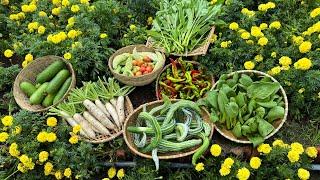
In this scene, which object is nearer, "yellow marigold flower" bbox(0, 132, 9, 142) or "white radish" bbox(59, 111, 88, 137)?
"yellow marigold flower" bbox(0, 132, 9, 142)

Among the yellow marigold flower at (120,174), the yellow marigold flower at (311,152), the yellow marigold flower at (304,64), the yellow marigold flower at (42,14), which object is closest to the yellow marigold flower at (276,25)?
the yellow marigold flower at (304,64)

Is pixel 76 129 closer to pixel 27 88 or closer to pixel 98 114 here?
pixel 98 114

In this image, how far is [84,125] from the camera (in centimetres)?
358

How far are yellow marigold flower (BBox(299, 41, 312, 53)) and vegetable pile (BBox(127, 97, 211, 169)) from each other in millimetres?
1085

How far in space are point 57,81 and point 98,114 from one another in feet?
1.96

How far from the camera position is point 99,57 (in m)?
4.04

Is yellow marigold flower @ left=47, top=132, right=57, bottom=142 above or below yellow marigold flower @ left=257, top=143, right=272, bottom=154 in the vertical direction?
below

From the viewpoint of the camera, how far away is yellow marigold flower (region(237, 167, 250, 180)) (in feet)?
9.62

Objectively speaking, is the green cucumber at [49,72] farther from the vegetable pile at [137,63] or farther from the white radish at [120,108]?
the white radish at [120,108]

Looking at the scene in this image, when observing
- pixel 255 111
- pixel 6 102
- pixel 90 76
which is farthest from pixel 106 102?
pixel 255 111

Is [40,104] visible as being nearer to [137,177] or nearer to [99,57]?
[99,57]

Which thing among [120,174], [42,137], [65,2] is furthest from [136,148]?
[65,2]

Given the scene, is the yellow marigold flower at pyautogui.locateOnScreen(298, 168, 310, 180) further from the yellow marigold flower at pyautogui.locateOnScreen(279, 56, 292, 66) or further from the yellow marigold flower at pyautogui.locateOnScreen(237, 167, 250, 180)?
the yellow marigold flower at pyautogui.locateOnScreen(279, 56, 292, 66)

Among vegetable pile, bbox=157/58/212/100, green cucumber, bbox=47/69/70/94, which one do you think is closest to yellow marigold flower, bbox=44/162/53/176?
green cucumber, bbox=47/69/70/94
